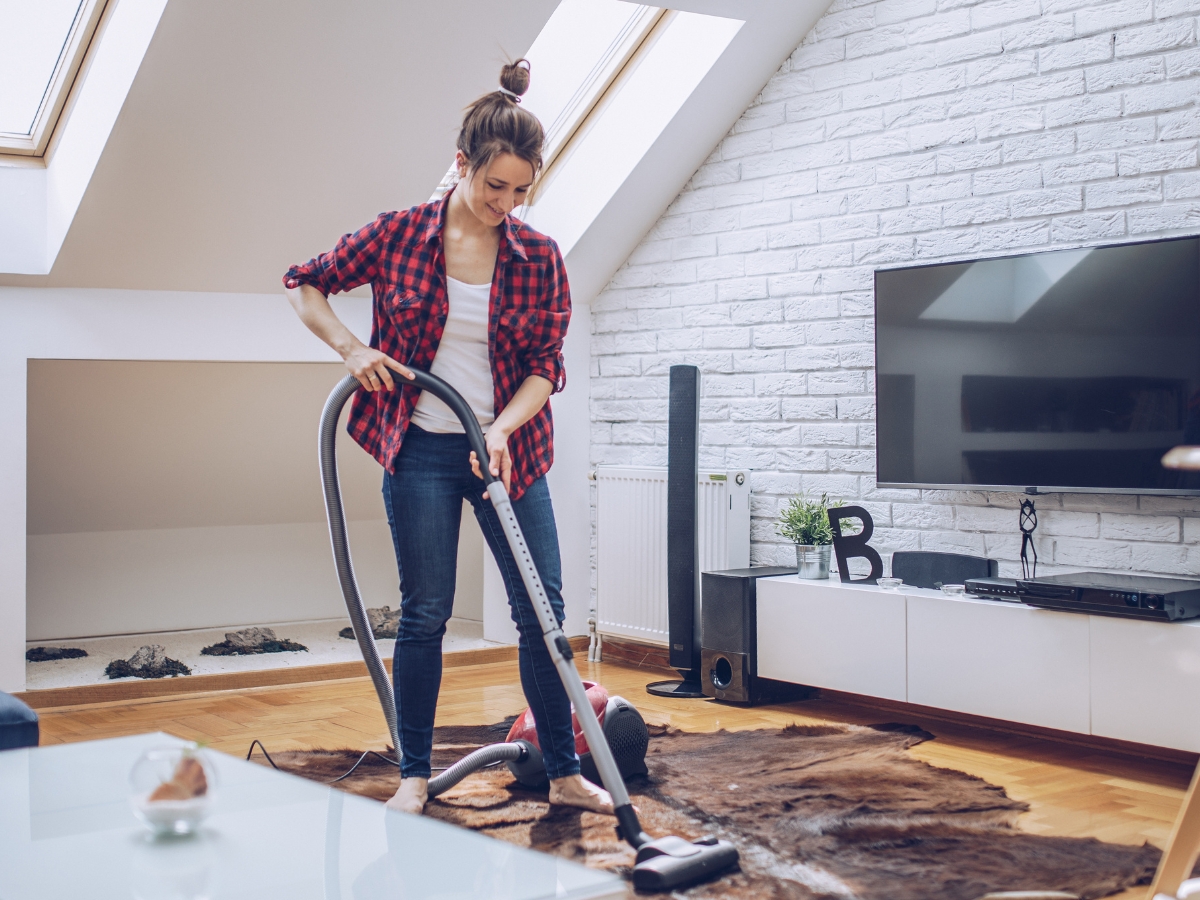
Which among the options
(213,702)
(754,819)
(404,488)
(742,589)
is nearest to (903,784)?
(754,819)

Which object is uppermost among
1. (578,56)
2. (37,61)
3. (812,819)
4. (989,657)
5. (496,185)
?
(578,56)

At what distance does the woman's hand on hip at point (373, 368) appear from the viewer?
2055mm

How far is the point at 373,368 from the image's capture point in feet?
6.77

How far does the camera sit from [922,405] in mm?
3324

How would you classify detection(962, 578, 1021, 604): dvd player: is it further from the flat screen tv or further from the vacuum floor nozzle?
the vacuum floor nozzle

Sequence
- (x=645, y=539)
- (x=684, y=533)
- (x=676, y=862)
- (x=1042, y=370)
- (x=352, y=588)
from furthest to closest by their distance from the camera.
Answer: (x=645, y=539), (x=684, y=533), (x=1042, y=370), (x=352, y=588), (x=676, y=862)

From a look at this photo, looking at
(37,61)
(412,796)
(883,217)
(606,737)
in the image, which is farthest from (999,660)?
(37,61)

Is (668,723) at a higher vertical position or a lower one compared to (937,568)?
lower

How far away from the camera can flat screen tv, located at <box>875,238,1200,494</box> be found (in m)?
2.83

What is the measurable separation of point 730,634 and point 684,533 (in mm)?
349

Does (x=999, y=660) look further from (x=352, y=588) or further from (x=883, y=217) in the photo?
(x=352, y=588)

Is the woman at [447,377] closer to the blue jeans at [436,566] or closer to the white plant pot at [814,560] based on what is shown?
the blue jeans at [436,566]

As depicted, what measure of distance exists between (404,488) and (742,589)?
1572mm

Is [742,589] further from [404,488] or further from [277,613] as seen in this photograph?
[277,613]
